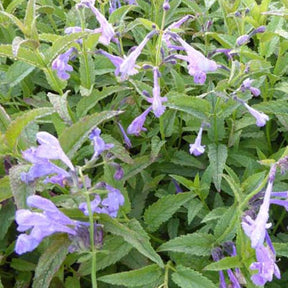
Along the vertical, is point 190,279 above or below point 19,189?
below

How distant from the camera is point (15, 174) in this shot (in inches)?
55.0

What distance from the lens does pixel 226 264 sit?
59.2 inches

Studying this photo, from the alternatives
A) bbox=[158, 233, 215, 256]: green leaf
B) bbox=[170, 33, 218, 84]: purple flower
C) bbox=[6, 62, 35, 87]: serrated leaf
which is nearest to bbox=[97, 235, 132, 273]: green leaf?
bbox=[158, 233, 215, 256]: green leaf

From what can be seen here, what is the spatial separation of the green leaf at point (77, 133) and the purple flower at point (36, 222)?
19 cm

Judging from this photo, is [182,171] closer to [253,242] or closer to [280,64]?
[280,64]

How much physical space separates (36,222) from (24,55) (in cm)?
69

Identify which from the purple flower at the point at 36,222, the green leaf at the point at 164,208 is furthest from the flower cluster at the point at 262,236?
the purple flower at the point at 36,222

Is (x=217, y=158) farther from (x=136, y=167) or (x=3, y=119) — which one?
(x=3, y=119)

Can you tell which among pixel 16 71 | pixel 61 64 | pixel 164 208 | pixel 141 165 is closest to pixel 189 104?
pixel 141 165

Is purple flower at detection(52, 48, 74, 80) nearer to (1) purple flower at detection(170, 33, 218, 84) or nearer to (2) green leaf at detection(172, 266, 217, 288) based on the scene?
(1) purple flower at detection(170, 33, 218, 84)

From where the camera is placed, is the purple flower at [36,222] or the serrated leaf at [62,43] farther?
the serrated leaf at [62,43]

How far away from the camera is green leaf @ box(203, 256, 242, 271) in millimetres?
1484

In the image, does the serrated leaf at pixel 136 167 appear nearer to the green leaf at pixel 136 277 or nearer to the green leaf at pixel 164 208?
the green leaf at pixel 164 208

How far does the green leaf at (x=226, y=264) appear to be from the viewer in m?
1.48
